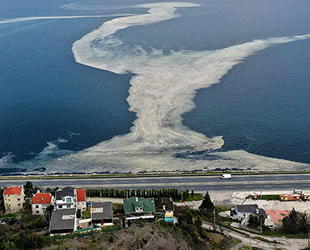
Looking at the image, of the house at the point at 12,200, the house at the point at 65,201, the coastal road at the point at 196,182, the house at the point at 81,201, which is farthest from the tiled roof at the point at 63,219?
the coastal road at the point at 196,182

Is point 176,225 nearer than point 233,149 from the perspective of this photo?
Yes

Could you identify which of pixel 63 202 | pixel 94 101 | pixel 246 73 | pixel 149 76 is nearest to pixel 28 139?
pixel 94 101

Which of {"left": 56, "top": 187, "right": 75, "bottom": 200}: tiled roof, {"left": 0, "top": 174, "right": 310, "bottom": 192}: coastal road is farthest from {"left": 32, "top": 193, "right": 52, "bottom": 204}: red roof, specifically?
{"left": 0, "top": 174, "right": 310, "bottom": 192}: coastal road

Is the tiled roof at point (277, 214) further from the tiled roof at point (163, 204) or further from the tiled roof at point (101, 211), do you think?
the tiled roof at point (101, 211)

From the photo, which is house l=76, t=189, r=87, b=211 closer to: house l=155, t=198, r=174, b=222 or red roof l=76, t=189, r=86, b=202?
red roof l=76, t=189, r=86, b=202

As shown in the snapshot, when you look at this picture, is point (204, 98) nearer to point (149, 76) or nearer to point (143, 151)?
point (149, 76)

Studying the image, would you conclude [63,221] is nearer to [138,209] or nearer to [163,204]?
[138,209]
